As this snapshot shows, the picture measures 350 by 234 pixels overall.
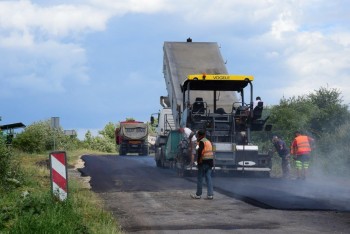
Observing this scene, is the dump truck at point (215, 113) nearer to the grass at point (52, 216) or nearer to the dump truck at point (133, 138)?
the grass at point (52, 216)

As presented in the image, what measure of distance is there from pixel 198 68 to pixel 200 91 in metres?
1.79

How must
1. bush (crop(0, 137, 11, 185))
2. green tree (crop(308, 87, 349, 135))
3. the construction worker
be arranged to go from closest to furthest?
bush (crop(0, 137, 11, 185)) < the construction worker < green tree (crop(308, 87, 349, 135))

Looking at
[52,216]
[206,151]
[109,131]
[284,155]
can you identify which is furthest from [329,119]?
[109,131]

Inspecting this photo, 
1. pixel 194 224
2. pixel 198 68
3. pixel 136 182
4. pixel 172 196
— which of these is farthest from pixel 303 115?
pixel 194 224

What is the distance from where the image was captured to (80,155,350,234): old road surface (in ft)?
31.6

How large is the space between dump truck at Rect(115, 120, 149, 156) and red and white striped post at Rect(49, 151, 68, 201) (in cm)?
3853

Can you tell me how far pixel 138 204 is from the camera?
12719mm

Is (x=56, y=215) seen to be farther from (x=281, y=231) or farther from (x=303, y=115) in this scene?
(x=303, y=115)

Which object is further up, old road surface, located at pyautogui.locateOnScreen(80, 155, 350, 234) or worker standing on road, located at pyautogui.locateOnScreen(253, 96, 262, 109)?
worker standing on road, located at pyautogui.locateOnScreen(253, 96, 262, 109)

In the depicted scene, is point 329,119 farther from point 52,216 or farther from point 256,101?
point 52,216

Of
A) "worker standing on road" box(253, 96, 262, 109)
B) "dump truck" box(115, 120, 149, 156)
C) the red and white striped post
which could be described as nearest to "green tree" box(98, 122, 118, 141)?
"dump truck" box(115, 120, 149, 156)

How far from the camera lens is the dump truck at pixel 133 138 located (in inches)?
1956

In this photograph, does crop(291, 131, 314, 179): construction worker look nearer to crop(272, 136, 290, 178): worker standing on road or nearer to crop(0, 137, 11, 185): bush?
crop(272, 136, 290, 178): worker standing on road

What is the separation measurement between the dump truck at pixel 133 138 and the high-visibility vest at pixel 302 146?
30103mm
